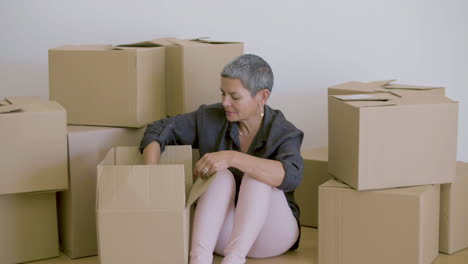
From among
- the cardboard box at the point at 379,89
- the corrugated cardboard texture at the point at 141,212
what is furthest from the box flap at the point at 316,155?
the corrugated cardboard texture at the point at 141,212

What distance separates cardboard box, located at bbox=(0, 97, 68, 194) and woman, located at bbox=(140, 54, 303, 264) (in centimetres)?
28

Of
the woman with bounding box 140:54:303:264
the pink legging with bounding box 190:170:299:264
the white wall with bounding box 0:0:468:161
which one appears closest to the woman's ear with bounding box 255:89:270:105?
the woman with bounding box 140:54:303:264

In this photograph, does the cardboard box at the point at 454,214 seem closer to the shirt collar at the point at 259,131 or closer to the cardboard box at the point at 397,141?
the cardboard box at the point at 397,141

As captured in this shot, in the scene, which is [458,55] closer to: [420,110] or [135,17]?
[420,110]

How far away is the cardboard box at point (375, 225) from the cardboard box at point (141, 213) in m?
0.56

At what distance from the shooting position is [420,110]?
2.36 m

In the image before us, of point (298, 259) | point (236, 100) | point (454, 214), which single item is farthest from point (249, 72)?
point (454, 214)

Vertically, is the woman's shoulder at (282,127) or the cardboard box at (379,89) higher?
the cardboard box at (379,89)

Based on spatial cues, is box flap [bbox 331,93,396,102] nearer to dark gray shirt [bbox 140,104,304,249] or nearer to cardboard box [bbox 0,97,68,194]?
dark gray shirt [bbox 140,104,304,249]

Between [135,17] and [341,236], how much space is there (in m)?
1.33

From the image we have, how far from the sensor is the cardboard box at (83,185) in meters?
2.51

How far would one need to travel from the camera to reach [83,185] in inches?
99.7

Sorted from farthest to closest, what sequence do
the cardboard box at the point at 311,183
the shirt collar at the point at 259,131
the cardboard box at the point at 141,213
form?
the cardboard box at the point at 311,183 < the shirt collar at the point at 259,131 < the cardboard box at the point at 141,213

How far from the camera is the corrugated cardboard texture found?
6.82 ft
